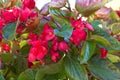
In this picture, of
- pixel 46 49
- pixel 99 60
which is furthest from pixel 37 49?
pixel 99 60

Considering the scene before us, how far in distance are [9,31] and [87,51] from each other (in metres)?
0.13

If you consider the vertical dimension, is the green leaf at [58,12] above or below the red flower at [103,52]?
above

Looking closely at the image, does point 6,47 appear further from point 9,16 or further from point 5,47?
point 9,16

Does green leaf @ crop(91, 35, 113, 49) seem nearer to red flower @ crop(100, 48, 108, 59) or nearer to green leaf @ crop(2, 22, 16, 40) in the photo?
red flower @ crop(100, 48, 108, 59)

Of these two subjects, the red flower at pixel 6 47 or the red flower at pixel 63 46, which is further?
the red flower at pixel 6 47

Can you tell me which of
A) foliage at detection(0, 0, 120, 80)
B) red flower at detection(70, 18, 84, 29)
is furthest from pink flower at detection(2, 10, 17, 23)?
red flower at detection(70, 18, 84, 29)

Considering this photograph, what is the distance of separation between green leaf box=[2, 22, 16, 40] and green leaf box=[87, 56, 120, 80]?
15cm

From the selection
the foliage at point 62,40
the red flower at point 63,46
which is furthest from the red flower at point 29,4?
the red flower at point 63,46

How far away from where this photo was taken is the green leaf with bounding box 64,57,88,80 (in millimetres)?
457

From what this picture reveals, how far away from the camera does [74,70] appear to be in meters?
0.46

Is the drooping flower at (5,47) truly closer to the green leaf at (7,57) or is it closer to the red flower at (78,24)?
the green leaf at (7,57)

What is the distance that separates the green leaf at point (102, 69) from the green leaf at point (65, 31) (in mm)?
88

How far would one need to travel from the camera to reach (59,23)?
478mm

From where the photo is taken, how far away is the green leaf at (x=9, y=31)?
435mm
